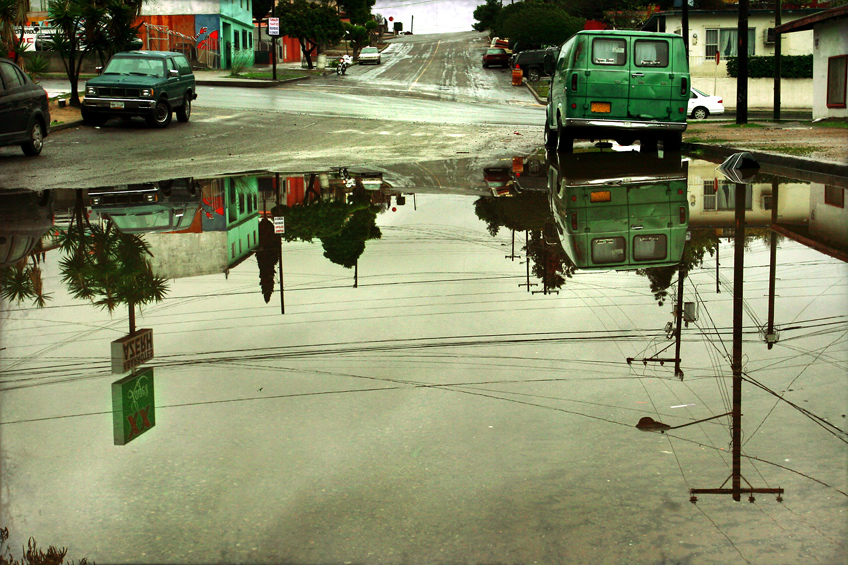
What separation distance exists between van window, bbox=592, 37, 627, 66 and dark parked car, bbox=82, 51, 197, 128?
13.0m

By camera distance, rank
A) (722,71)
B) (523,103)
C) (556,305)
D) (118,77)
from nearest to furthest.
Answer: (556,305) < (118,77) < (523,103) < (722,71)

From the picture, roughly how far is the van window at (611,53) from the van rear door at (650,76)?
0.53 ft

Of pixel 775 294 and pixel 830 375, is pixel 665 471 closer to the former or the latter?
pixel 830 375

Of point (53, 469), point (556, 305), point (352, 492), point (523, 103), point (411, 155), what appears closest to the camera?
point (352, 492)

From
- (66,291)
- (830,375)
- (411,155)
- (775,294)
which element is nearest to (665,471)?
(830,375)

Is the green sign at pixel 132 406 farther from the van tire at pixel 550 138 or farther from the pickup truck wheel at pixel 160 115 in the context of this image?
the pickup truck wheel at pixel 160 115

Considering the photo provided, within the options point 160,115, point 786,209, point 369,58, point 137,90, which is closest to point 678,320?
point 786,209

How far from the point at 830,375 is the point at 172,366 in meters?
3.55

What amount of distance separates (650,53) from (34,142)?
12057 millimetres

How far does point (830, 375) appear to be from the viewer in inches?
194

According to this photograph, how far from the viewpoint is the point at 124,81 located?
2522 cm

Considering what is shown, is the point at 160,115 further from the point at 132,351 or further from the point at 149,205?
the point at 132,351

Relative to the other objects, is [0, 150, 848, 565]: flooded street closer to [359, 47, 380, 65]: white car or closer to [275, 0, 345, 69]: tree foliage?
[275, 0, 345, 69]: tree foliage

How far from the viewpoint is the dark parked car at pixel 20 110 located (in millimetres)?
17516
